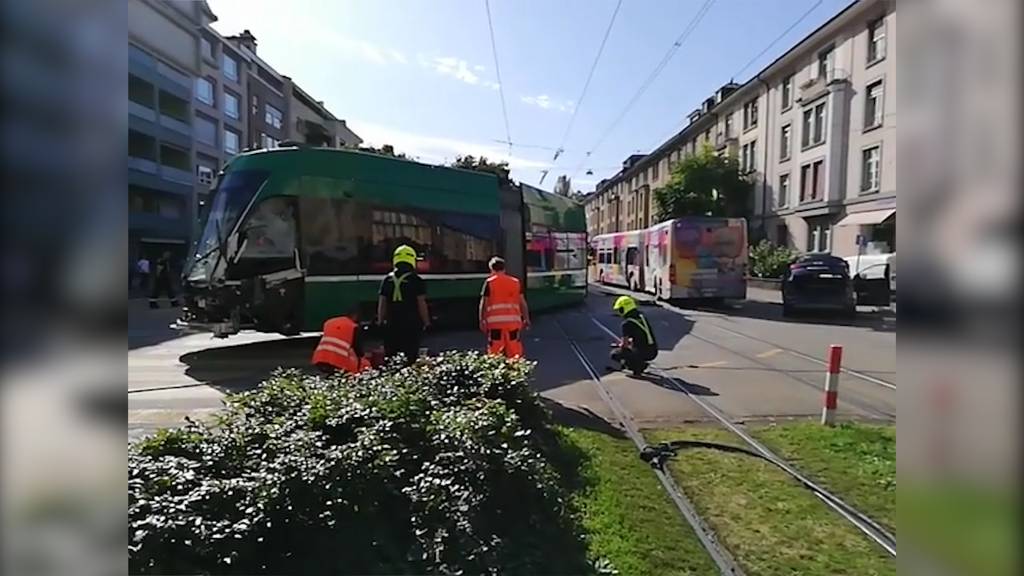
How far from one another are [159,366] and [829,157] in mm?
34881

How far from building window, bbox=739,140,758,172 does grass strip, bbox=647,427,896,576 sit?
44842 millimetres

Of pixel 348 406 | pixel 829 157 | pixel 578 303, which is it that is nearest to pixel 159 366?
pixel 348 406

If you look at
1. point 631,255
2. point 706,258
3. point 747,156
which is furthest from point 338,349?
point 747,156

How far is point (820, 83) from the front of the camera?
3609cm

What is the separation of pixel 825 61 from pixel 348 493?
130 feet

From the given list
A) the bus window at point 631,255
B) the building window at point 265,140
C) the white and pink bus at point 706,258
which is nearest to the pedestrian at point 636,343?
the white and pink bus at point 706,258

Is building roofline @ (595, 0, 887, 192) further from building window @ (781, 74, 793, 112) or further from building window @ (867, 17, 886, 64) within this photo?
building window @ (867, 17, 886, 64)

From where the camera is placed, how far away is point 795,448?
6.03 m

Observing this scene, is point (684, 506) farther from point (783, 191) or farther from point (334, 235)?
point (783, 191)

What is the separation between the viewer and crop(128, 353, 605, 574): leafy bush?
108 inches

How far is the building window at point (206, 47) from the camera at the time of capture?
1.69m

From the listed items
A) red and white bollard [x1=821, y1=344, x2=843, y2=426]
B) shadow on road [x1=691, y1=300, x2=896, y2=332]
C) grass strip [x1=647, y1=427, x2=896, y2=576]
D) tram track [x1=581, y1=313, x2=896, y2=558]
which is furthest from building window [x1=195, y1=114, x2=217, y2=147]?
shadow on road [x1=691, y1=300, x2=896, y2=332]

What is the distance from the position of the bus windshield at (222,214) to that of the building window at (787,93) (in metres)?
38.0

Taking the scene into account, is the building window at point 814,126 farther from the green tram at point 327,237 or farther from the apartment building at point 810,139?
the green tram at point 327,237
